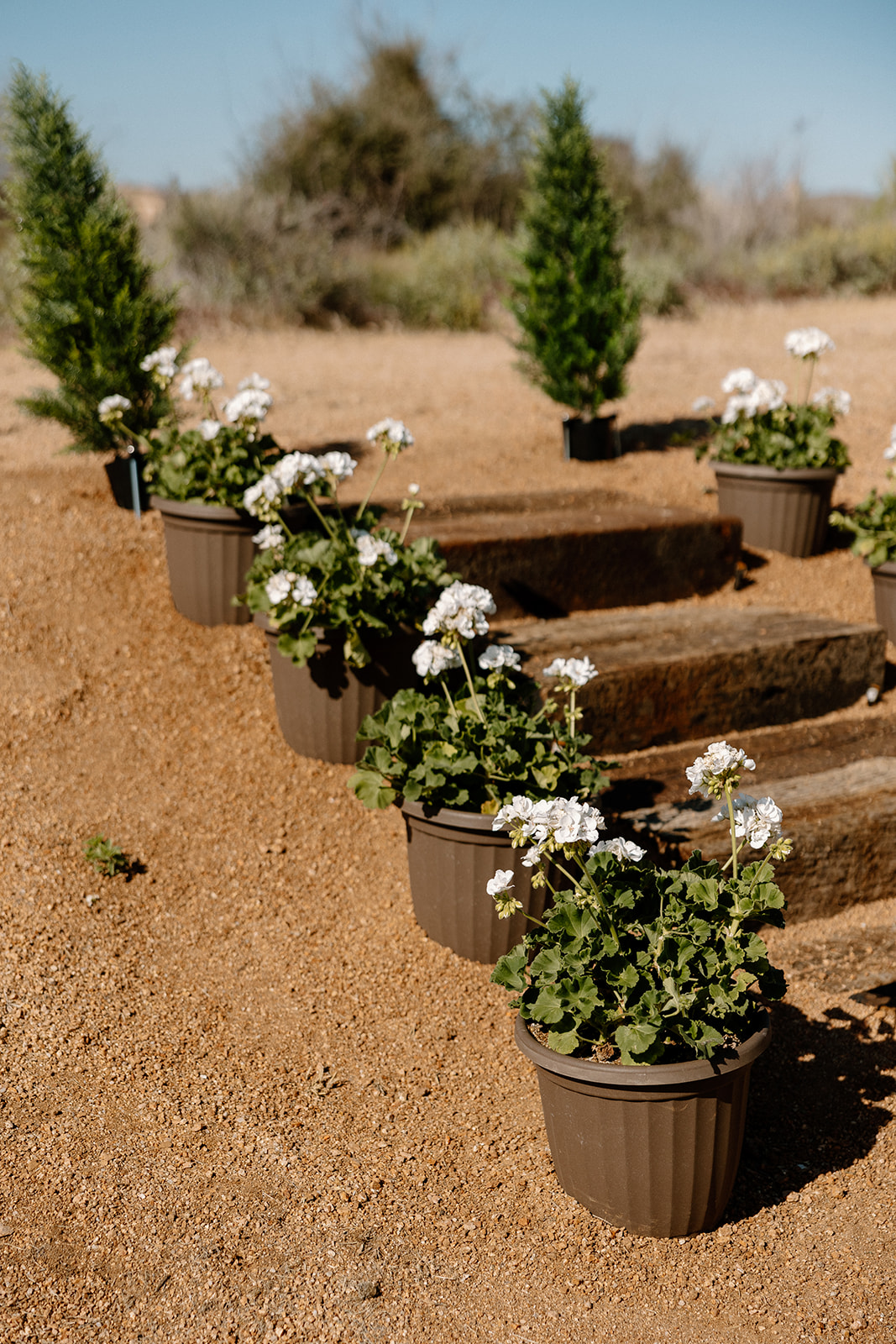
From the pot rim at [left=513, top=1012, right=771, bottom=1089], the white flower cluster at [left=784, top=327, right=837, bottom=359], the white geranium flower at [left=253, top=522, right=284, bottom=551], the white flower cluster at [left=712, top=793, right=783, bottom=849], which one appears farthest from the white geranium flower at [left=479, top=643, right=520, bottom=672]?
the white flower cluster at [left=784, top=327, right=837, bottom=359]

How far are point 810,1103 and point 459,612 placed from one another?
1.53 meters

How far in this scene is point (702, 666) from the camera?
3.98 meters

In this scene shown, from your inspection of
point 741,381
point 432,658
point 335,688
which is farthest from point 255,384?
point 741,381

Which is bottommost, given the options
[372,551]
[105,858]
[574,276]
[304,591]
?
[105,858]

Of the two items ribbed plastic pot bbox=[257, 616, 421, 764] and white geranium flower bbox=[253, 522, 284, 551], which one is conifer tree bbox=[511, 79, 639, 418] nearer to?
white geranium flower bbox=[253, 522, 284, 551]

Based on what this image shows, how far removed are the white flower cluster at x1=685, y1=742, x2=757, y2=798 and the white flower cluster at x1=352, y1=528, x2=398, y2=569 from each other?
150 cm

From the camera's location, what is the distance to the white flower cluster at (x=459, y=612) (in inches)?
117

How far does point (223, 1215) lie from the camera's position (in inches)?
88.8

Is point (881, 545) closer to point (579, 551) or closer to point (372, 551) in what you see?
point (579, 551)

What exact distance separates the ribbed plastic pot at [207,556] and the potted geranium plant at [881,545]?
278 cm

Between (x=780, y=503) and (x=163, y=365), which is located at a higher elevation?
(x=163, y=365)

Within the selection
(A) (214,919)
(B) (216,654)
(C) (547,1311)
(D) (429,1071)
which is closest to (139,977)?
(A) (214,919)

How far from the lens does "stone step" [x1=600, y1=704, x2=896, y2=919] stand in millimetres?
3275

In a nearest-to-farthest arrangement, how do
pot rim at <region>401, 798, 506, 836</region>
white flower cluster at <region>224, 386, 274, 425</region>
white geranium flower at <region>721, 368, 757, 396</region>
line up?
pot rim at <region>401, 798, 506, 836</region>
white flower cluster at <region>224, 386, 274, 425</region>
white geranium flower at <region>721, 368, 757, 396</region>
